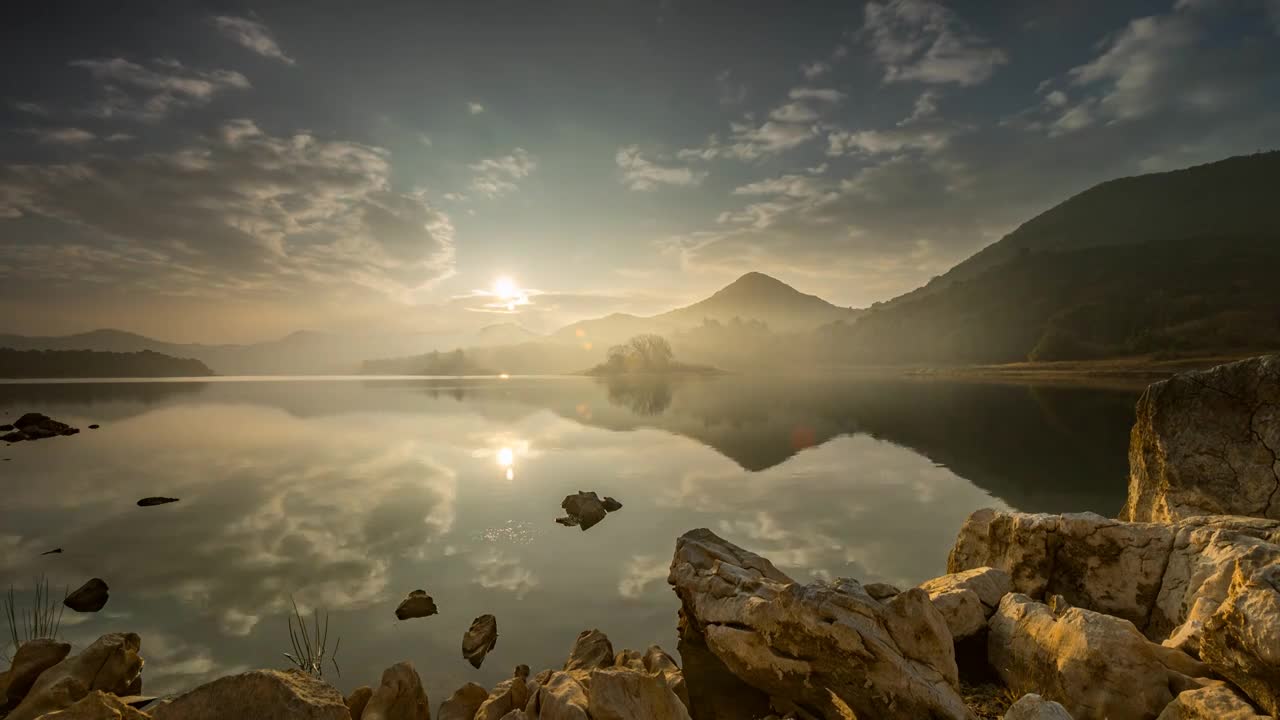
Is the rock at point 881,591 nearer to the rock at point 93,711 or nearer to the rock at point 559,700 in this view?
the rock at point 559,700

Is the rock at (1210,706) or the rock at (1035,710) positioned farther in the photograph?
the rock at (1035,710)

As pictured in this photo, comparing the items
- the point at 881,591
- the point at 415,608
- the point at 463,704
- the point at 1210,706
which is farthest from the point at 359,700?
the point at 1210,706

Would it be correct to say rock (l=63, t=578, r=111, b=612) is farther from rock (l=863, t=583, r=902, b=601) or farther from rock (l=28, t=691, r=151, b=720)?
rock (l=863, t=583, r=902, b=601)

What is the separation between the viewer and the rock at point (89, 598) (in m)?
12.5

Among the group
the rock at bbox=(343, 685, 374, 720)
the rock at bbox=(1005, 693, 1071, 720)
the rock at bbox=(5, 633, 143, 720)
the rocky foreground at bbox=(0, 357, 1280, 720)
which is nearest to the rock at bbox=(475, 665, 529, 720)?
the rocky foreground at bbox=(0, 357, 1280, 720)

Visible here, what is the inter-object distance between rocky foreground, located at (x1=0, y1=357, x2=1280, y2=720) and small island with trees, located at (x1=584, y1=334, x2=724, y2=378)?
158792 mm

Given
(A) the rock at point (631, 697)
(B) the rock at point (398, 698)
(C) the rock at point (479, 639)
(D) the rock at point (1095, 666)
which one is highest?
(D) the rock at point (1095, 666)

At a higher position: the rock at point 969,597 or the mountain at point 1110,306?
the mountain at point 1110,306

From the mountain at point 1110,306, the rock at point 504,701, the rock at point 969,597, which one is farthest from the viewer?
the mountain at point 1110,306

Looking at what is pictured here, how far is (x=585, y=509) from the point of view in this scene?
18.8 metres

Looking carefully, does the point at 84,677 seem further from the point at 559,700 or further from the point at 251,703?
the point at 559,700

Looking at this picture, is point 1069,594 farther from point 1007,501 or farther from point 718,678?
point 1007,501

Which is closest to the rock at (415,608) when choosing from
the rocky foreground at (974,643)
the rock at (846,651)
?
the rocky foreground at (974,643)

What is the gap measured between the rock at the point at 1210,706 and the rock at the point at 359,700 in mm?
9612
